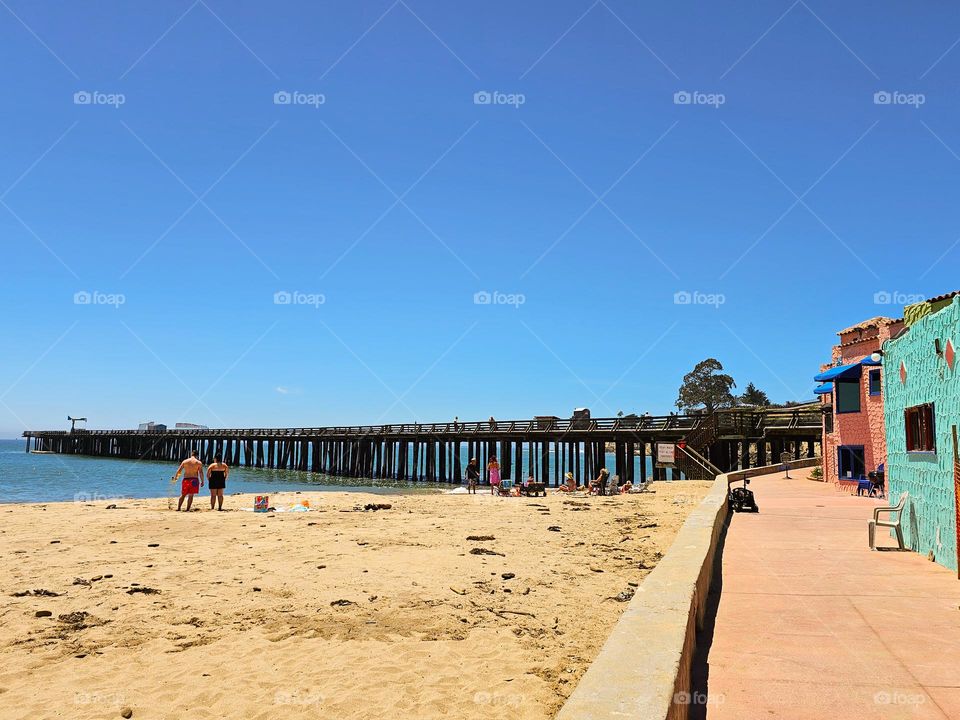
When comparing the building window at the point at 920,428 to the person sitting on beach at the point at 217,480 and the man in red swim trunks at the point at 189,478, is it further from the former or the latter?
the man in red swim trunks at the point at 189,478

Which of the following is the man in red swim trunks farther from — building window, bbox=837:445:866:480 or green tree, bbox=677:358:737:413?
green tree, bbox=677:358:737:413

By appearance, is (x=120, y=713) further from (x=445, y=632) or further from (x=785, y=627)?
(x=785, y=627)

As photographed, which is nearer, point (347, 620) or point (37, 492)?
point (347, 620)

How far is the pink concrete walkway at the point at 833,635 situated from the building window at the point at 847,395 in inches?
529

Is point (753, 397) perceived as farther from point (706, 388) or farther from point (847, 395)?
point (847, 395)

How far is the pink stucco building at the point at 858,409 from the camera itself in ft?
65.0

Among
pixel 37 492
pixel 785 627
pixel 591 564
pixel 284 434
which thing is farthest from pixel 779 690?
pixel 284 434

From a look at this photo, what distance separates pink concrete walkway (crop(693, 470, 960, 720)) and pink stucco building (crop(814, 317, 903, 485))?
12.5 metres

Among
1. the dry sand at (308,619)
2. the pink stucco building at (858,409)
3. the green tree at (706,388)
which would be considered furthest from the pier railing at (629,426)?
the green tree at (706,388)

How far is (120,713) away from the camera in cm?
450

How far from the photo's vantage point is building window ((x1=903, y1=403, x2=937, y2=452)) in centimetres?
778

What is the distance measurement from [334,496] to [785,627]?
2035 cm

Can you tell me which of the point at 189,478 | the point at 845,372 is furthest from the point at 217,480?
the point at 845,372

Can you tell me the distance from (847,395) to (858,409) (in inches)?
23.4
